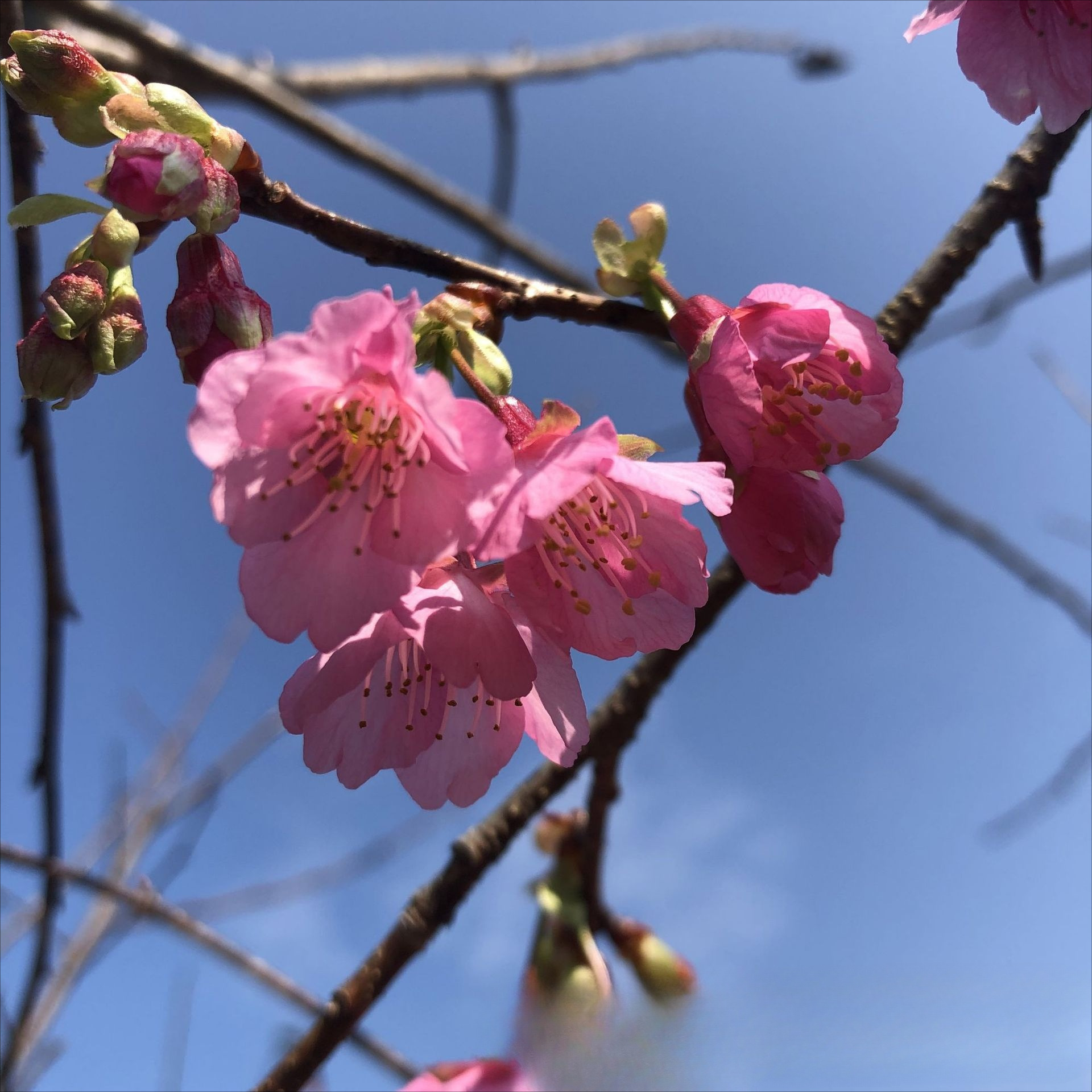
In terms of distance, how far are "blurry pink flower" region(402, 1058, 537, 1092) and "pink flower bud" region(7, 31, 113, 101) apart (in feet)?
3.95

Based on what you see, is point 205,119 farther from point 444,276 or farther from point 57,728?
point 57,728

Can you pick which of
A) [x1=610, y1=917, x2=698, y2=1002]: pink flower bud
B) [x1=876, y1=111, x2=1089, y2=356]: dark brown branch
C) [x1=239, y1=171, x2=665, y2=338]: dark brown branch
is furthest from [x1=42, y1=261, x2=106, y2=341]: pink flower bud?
[x1=610, y1=917, x2=698, y2=1002]: pink flower bud

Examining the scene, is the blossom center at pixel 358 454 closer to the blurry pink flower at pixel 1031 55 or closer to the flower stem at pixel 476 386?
the flower stem at pixel 476 386

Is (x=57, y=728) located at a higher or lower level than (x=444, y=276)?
lower

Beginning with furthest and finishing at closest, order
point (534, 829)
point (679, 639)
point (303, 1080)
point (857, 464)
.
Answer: point (857, 464)
point (534, 829)
point (303, 1080)
point (679, 639)

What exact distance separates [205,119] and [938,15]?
71 centimetres

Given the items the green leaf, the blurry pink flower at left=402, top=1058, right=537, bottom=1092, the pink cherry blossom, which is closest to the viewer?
the pink cherry blossom

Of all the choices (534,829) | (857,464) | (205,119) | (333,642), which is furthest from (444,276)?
(857,464)

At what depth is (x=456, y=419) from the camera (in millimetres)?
547

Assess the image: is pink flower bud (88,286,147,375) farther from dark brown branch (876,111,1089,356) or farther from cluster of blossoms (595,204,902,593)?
dark brown branch (876,111,1089,356)

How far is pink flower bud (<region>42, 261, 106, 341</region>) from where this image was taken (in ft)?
1.98

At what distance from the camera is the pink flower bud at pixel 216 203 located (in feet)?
1.94

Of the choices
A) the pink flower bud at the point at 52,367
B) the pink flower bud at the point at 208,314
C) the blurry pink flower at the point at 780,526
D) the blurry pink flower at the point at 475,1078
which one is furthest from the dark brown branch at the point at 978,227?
the blurry pink flower at the point at 475,1078

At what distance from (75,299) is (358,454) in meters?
0.23
